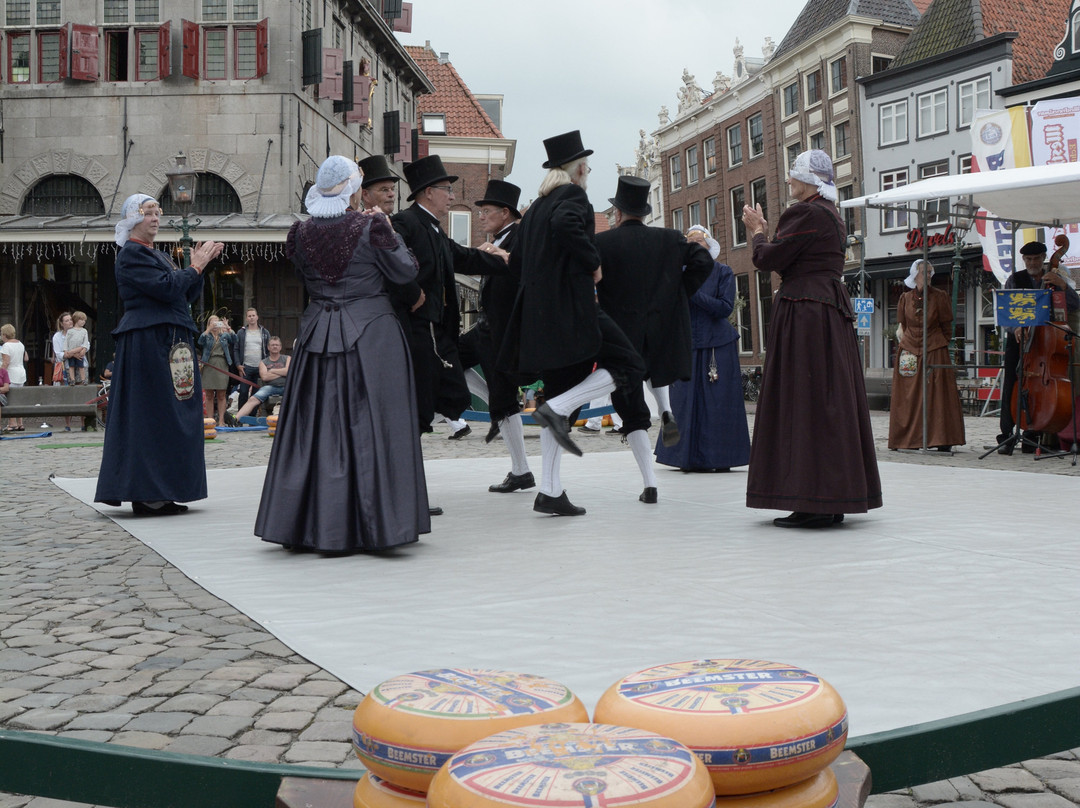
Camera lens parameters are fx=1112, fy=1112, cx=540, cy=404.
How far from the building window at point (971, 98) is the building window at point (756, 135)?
33.6 feet

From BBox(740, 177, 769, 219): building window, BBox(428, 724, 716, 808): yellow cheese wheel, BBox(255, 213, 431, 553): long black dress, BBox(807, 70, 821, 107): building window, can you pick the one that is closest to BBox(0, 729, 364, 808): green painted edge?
BBox(428, 724, 716, 808): yellow cheese wheel

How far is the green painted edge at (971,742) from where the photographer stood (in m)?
1.53

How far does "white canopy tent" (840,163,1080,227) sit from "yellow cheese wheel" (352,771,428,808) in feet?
28.5

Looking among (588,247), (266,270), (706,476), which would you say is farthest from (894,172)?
(588,247)

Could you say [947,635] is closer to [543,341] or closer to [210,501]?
[543,341]

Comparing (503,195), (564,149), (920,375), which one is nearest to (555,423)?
(564,149)

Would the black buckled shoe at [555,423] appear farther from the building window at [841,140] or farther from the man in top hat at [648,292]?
the building window at [841,140]

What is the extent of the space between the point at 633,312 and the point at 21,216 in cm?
2094

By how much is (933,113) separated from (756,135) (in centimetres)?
1003

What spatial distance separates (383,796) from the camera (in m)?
1.46

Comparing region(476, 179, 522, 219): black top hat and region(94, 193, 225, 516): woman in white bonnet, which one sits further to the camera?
region(476, 179, 522, 219): black top hat

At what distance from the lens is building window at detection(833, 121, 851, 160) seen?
3684 cm

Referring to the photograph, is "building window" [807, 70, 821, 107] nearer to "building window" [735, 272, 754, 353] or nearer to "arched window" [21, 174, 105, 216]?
"building window" [735, 272, 754, 353]

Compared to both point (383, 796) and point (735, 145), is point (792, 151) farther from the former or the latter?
point (383, 796)
